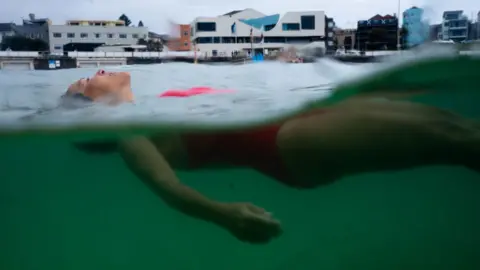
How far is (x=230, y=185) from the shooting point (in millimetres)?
3645

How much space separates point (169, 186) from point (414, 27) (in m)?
2.25

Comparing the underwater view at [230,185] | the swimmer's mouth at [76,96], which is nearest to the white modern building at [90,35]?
the underwater view at [230,185]

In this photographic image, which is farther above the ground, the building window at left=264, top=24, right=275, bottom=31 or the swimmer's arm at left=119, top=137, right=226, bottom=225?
the building window at left=264, top=24, right=275, bottom=31

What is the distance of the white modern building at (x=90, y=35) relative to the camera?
2.85 m

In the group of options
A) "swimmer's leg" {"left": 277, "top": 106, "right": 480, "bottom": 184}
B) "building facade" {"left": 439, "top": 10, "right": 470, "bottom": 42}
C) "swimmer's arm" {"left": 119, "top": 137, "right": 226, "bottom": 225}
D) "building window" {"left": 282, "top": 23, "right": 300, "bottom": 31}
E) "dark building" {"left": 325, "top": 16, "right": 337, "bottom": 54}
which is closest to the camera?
"building window" {"left": 282, "top": 23, "right": 300, "bottom": 31}

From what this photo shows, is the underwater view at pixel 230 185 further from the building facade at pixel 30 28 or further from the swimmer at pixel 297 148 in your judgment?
the building facade at pixel 30 28

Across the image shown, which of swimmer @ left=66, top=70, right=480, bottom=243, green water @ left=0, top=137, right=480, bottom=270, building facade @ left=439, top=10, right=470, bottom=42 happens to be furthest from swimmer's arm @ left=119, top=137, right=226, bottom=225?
building facade @ left=439, top=10, right=470, bottom=42

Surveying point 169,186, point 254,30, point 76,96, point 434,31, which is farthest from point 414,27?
point 76,96

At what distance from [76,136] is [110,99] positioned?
0.92m

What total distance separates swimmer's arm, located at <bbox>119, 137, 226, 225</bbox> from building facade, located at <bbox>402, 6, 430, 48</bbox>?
190 centimetres

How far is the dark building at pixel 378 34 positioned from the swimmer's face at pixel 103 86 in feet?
5.97

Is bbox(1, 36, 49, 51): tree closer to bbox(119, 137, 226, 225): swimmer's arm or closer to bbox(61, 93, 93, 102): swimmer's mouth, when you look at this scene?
bbox(61, 93, 93, 102): swimmer's mouth

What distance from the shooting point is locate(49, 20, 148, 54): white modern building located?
285cm

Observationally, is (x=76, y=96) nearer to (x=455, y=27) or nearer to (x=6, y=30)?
(x=6, y=30)
